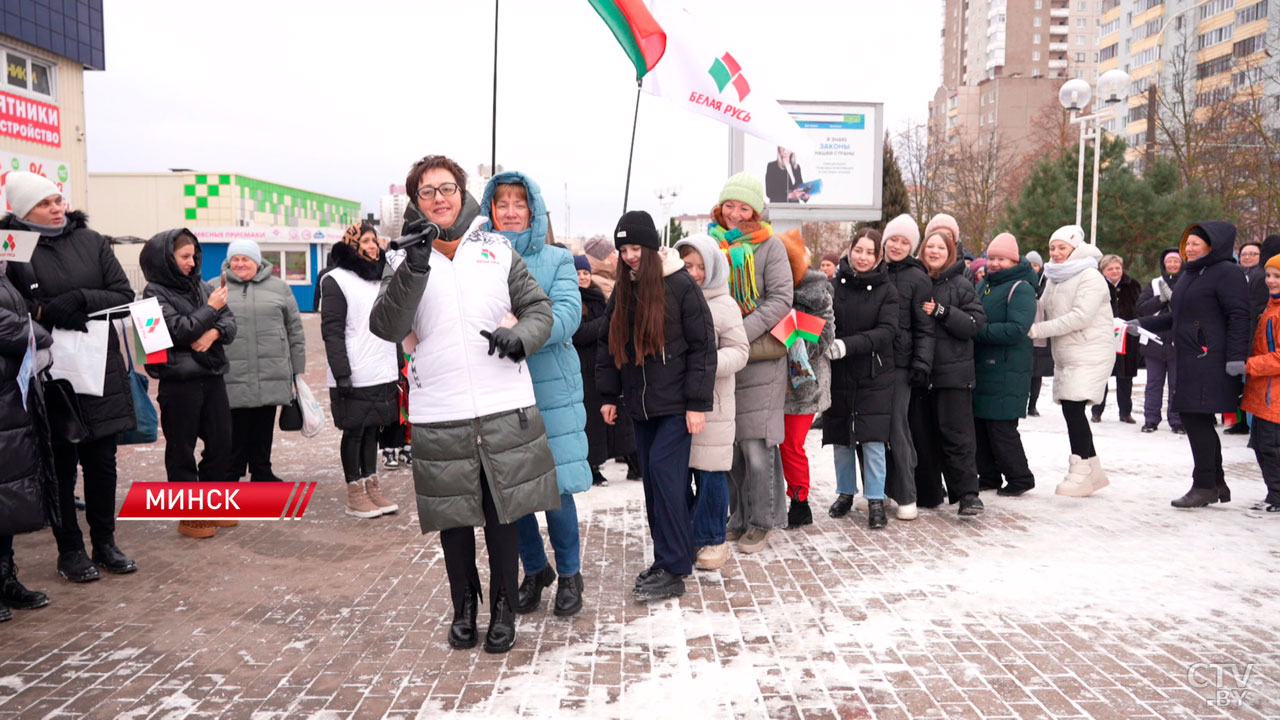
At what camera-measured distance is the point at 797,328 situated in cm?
610

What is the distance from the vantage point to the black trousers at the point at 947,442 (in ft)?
23.1

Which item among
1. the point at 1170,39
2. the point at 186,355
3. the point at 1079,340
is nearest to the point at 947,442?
the point at 1079,340

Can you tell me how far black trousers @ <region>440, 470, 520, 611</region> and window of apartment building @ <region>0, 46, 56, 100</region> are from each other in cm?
2157

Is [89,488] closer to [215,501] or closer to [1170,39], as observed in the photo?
[215,501]

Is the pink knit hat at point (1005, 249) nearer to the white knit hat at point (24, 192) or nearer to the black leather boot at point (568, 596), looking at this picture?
the black leather boot at point (568, 596)

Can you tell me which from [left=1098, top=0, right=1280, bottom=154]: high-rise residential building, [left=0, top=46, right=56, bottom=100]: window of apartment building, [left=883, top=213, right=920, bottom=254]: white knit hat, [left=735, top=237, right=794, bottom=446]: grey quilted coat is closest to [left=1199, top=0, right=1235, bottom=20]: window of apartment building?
[left=1098, top=0, right=1280, bottom=154]: high-rise residential building

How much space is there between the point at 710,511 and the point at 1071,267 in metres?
3.82

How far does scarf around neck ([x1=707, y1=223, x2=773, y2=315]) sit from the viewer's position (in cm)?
607

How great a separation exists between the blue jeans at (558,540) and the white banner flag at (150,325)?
8.96 feet

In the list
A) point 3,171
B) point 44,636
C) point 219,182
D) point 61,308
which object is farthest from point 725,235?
point 219,182

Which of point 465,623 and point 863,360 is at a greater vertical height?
point 863,360

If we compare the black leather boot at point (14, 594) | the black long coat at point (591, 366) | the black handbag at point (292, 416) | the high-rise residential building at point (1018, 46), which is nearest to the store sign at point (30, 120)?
the black handbag at point (292, 416)

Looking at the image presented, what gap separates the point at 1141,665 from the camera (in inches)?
163
